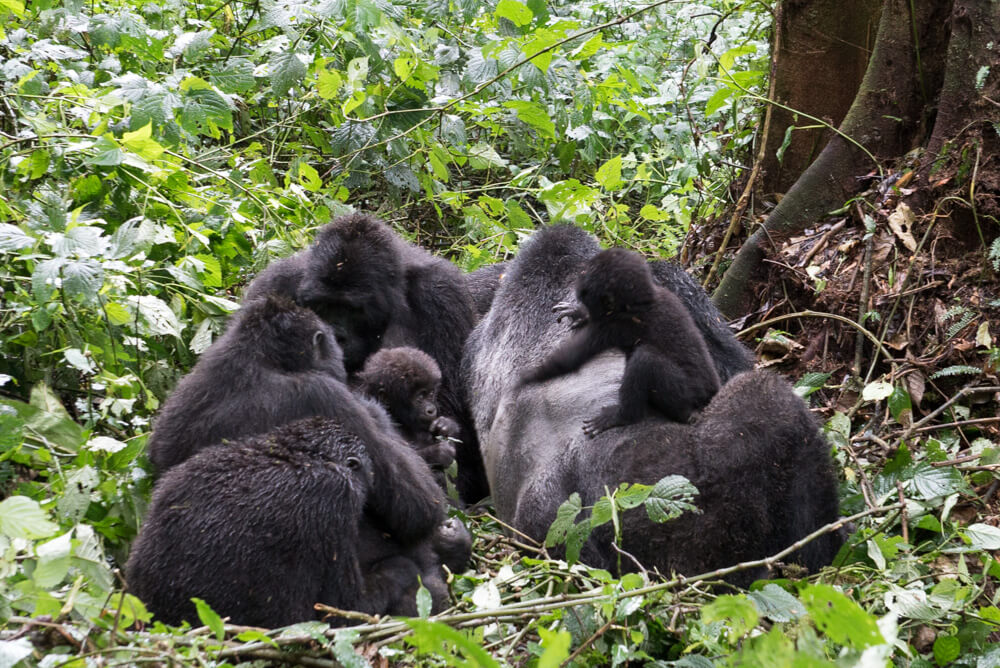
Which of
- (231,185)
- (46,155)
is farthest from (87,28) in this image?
(46,155)

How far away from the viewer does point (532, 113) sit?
4625 millimetres

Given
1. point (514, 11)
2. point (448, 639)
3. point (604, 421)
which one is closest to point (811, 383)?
point (604, 421)

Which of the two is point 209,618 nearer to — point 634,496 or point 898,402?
point 634,496

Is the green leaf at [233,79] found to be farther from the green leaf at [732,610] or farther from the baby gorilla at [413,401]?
the green leaf at [732,610]

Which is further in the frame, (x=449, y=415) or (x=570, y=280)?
(x=449, y=415)

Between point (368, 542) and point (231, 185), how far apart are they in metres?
2.26

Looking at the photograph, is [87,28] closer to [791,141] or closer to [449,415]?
[449,415]

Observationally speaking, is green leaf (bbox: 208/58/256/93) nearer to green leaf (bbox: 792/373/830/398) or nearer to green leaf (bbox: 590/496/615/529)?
green leaf (bbox: 792/373/830/398)

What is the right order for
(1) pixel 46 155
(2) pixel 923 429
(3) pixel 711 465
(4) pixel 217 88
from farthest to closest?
1. (4) pixel 217 88
2. (1) pixel 46 155
3. (2) pixel 923 429
4. (3) pixel 711 465

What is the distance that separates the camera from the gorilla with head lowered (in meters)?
2.44

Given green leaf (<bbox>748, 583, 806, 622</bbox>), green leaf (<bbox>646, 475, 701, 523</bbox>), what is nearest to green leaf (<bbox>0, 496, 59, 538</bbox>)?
green leaf (<bbox>646, 475, 701, 523</bbox>)

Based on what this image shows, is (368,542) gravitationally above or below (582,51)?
below

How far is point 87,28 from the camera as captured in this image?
Result: 4586mm

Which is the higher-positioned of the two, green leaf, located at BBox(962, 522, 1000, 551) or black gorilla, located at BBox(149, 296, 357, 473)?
black gorilla, located at BBox(149, 296, 357, 473)
